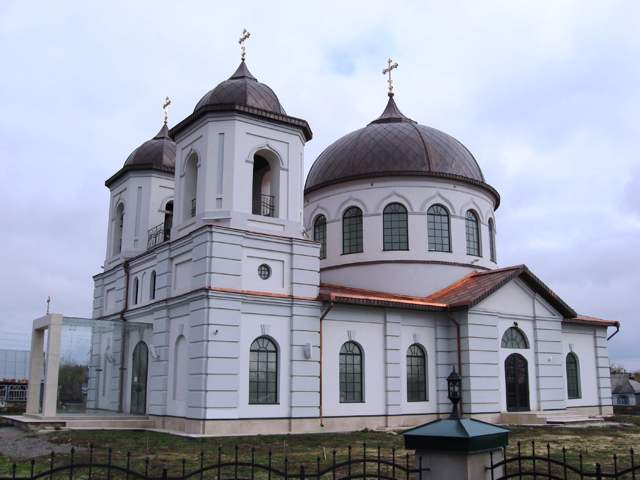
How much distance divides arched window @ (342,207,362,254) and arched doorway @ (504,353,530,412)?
6.72 metres

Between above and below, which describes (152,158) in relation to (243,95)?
below

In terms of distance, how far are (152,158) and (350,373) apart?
10970 mm

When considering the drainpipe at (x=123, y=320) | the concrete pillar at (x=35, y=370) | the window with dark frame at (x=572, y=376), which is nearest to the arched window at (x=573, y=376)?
the window with dark frame at (x=572, y=376)

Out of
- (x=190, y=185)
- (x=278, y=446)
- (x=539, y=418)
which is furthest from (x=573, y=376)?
(x=190, y=185)

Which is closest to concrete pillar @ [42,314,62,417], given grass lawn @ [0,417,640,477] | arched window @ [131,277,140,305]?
grass lawn @ [0,417,640,477]

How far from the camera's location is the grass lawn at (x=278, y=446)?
13055 mm

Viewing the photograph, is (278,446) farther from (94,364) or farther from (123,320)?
(123,320)

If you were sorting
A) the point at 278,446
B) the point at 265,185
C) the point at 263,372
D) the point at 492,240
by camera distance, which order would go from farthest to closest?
the point at 492,240 < the point at 265,185 < the point at 263,372 < the point at 278,446

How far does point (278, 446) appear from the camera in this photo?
15633 mm

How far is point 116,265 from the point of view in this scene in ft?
80.1

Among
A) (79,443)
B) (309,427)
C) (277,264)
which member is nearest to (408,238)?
(277,264)

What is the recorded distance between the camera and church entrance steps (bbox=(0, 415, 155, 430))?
62.1 feet

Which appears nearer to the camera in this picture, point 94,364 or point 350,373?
point 350,373

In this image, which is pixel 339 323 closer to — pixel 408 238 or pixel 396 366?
pixel 396 366
